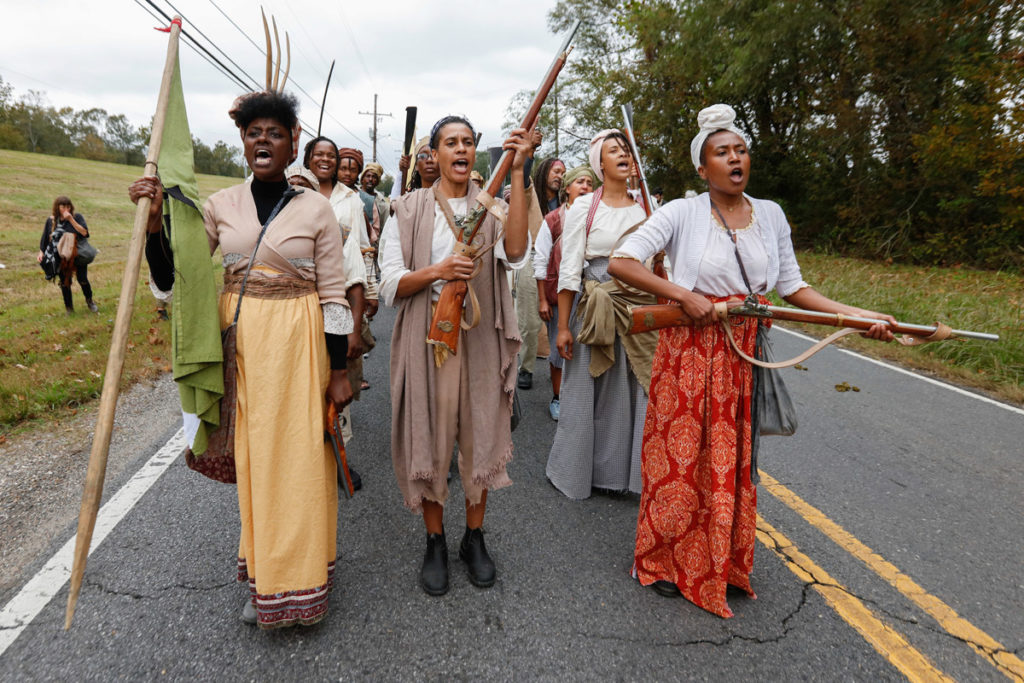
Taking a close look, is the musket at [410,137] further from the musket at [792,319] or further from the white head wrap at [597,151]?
the musket at [792,319]

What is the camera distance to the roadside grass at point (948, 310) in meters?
6.61

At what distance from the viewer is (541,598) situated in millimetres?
2594

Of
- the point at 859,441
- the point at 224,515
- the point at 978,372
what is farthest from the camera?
the point at 978,372

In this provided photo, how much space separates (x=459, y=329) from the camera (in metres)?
2.52

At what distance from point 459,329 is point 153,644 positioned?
170cm

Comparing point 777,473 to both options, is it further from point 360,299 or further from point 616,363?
point 360,299

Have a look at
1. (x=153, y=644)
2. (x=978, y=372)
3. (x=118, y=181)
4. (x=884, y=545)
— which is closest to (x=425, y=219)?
(x=153, y=644)

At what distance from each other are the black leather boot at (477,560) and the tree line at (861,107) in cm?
1332

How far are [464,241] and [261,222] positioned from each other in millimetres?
800

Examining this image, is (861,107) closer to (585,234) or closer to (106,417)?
(585,234)

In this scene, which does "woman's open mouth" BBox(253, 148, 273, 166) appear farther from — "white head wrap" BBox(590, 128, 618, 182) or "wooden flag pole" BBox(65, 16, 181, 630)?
"white head wrap" BBox(590, 128, 618, 182)

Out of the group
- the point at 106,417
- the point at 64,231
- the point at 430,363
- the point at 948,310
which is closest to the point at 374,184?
the point at 430,363

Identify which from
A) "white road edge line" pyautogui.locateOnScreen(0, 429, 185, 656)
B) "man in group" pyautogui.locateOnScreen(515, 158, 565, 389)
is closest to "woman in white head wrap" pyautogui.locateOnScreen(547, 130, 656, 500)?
"man in group" pyautogui.locateOnScreen(515, 158, 565, 389)

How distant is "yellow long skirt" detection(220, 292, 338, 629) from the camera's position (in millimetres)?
2215
